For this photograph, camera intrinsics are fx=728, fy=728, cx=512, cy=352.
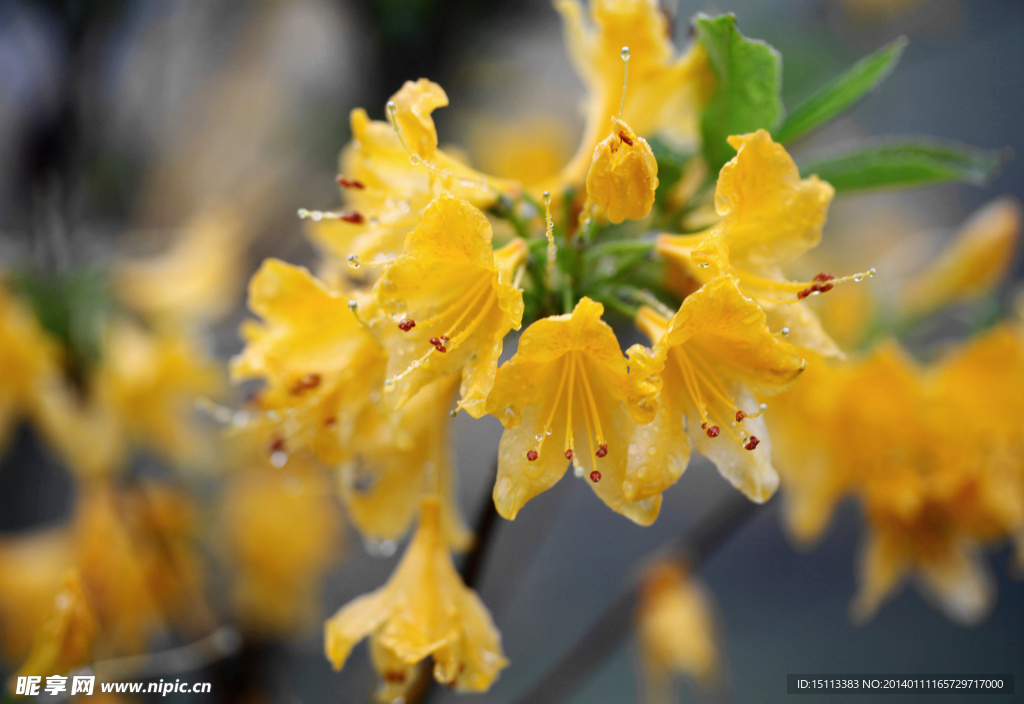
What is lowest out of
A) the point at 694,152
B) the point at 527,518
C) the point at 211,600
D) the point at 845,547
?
the point at 845,547

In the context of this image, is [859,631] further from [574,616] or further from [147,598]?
[147,598]

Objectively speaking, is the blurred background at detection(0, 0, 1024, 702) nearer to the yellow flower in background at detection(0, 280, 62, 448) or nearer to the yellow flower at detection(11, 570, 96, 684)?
the yellow flower in background at detection(0, 280, 62, 448)

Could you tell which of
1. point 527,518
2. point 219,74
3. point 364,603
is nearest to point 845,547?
point 527,518

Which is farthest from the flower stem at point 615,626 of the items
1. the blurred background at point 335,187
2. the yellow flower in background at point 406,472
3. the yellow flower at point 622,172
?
the yellow flower at point 622,172

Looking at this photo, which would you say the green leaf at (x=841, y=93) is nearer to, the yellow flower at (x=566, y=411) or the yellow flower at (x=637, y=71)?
the yellow flower at (x=637, y=71)

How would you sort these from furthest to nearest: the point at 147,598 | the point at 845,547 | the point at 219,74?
the point at 845,547 → the point at 219,74 → the point at 147,598
